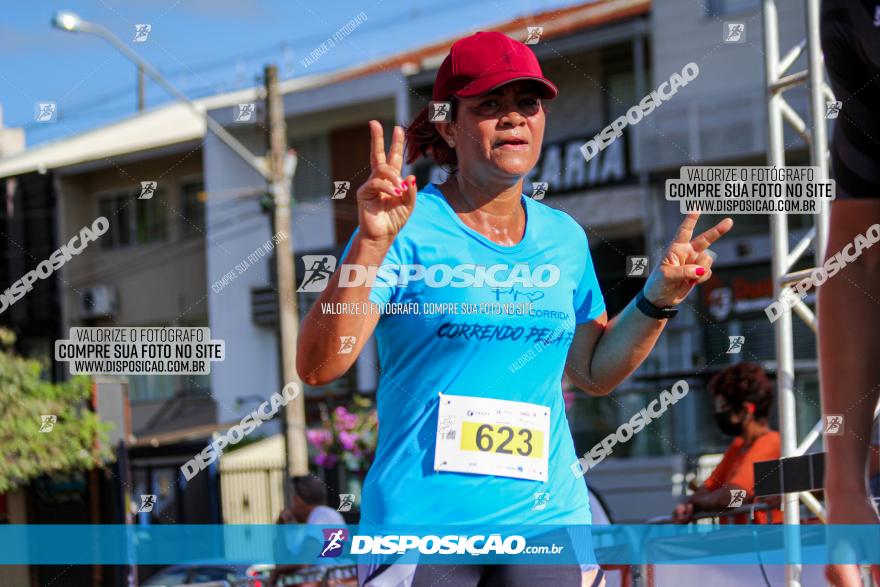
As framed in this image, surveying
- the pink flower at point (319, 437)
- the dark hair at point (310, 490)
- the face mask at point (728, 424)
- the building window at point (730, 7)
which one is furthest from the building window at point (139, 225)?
the face mask at point (728, 424)

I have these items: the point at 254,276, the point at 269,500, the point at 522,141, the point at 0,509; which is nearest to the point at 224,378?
the point at 254,276

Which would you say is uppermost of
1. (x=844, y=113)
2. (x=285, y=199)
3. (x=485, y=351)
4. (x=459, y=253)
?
(x=285, y=199)

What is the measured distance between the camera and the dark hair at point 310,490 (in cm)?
659

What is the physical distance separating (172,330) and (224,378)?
991 cm

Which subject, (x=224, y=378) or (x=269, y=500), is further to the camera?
(x=224, y=378)

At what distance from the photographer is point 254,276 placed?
47.1 ft

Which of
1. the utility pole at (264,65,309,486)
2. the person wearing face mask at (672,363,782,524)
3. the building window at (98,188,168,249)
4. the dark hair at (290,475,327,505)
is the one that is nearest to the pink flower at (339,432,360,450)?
the utility pole at (264,65,309,486)

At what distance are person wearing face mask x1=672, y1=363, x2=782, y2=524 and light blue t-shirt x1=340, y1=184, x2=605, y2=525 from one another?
2663mm

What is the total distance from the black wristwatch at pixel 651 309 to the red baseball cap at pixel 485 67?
0.50m

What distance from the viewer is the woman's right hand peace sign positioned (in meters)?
2.29

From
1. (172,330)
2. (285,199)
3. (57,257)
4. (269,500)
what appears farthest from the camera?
(269,500)

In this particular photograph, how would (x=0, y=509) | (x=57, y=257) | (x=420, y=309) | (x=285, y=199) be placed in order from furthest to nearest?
1. (x=285, y=199)
2. (x=0, y=509)
3. (x=57, y=257)
4. (x=420, y=309)

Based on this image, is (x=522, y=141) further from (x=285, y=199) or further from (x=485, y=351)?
(x=285, y=199)

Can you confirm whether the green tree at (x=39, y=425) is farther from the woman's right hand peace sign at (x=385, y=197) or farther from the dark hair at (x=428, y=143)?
the woman's right hand peace sign at (x=385, y=197)
